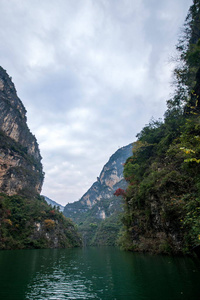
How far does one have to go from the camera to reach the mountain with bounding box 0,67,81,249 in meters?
49.7

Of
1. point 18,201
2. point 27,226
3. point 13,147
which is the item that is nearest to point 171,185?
point 27,226

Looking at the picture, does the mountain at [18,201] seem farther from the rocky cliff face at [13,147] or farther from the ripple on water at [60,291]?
the ripple on water at [60,291]

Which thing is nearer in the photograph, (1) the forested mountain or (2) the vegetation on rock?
(1) the forested mountain

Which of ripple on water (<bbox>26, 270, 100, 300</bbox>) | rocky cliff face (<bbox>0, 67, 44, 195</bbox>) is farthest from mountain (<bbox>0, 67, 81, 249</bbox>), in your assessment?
ripple on water (<bbox>26, 270, 100, 300</bbox>)

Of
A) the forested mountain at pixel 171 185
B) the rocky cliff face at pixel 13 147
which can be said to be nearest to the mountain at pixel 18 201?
the rocky cliff face at pixel 13 147

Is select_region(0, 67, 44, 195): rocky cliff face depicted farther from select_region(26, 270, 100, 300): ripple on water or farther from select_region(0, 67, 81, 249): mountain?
select_region(26, 270, 100, 300): ripple on water

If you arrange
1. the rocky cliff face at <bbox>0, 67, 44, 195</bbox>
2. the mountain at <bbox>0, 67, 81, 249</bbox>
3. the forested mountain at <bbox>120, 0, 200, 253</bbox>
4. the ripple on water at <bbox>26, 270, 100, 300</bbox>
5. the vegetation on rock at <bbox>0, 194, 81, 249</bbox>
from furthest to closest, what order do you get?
the rocky cliff face at <bbox>0, 67, 44, 195</bbox> → the mountain at <bbox>0, 67, 81, 249</bbox> → the vegetation on rock at <bbox>0, 194, 81, 249</bbox> → the forested mountain at <bbox>120, 0, 200, 253</bbox> → the ripple on water at <bbox>26, 270, 100, 300</bbox>

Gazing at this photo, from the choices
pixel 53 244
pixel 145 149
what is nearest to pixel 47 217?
pixel 53 244

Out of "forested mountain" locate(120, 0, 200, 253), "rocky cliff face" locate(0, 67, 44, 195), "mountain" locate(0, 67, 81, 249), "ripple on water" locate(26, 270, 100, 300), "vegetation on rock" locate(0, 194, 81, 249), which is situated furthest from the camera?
"rocky cliff face" locate(0, 67, 44, 195)

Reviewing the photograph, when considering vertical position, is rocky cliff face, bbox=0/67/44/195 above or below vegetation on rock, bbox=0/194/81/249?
above

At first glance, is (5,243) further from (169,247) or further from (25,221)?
(169,247)

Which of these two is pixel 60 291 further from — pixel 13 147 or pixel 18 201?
pixel 13 147

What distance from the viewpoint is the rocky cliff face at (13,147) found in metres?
64.2

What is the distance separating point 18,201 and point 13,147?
23623 mm
